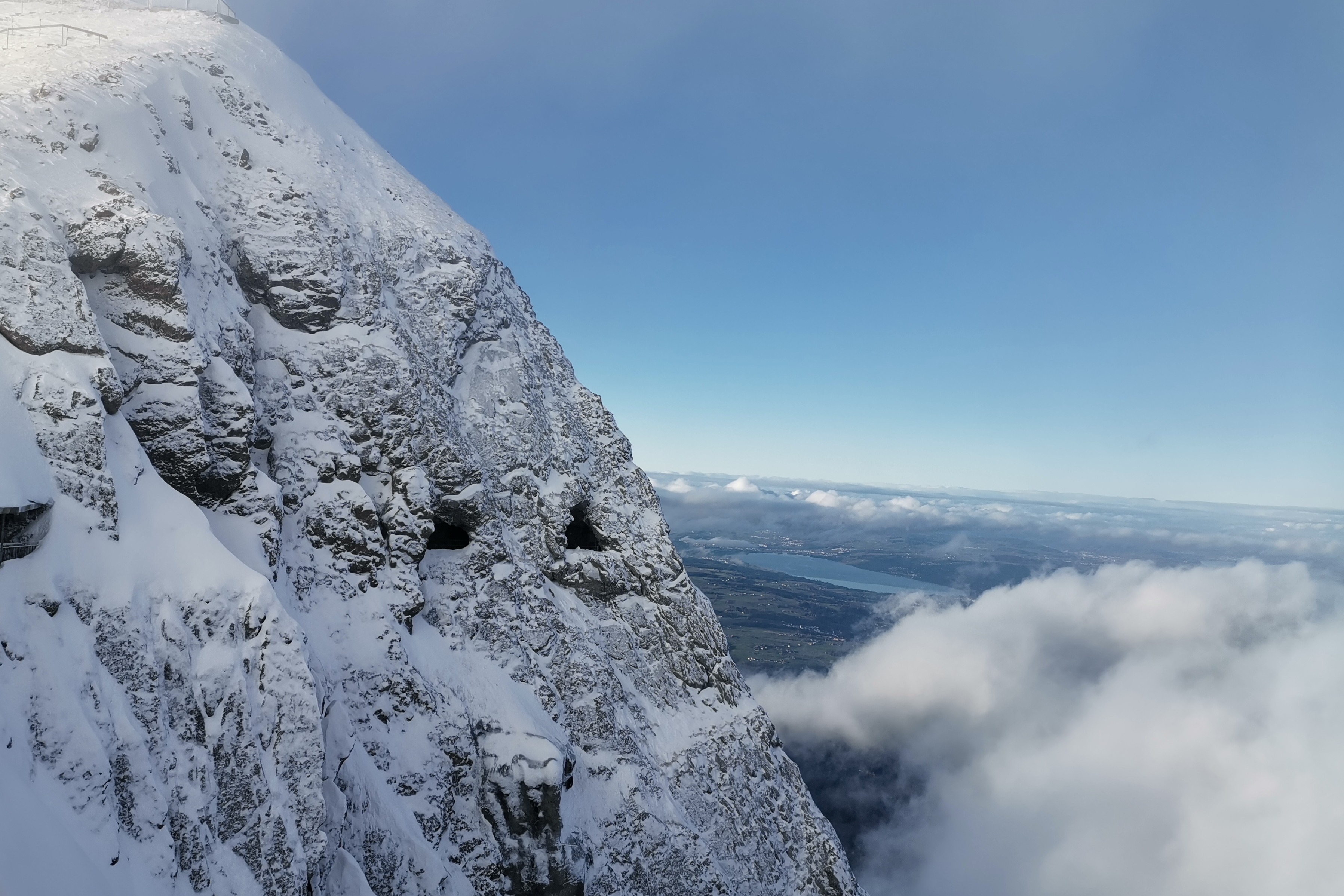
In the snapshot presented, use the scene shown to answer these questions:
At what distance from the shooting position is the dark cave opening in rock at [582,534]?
50750 mm

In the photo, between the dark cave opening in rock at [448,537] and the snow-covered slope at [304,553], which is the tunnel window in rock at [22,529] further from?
the dark cave opening in rock at [448,537]

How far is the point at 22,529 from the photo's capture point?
18.6 meters

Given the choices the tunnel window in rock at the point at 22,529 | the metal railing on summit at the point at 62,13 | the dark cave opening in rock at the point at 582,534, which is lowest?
the dark cave opening in rock at the point at 582,534

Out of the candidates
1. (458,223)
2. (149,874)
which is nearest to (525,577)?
(149,874)

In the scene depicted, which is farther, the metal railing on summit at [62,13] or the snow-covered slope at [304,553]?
the metal railing on summit at [62,13]

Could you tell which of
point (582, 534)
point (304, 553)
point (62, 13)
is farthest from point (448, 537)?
point (62, 13)

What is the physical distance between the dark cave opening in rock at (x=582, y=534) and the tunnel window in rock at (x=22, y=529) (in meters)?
33.3

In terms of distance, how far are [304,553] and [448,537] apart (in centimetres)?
1038

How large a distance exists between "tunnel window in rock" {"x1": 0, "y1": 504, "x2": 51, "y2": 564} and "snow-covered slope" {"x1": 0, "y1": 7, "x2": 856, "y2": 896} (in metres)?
0.39

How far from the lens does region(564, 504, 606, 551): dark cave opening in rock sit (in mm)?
50750

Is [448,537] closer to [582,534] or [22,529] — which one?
[582,534]

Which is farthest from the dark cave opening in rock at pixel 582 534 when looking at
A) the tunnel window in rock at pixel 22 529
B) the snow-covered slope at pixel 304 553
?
the tunnel window in rock at pixel 22 529

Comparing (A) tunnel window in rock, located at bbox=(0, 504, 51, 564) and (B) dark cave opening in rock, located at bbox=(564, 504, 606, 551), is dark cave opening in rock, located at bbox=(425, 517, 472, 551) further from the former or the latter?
(A) tunnel window in rock, located at bbox=(0, 504, 51, 564)

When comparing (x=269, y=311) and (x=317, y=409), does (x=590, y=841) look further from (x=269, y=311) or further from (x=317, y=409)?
(x=269, y=311)
